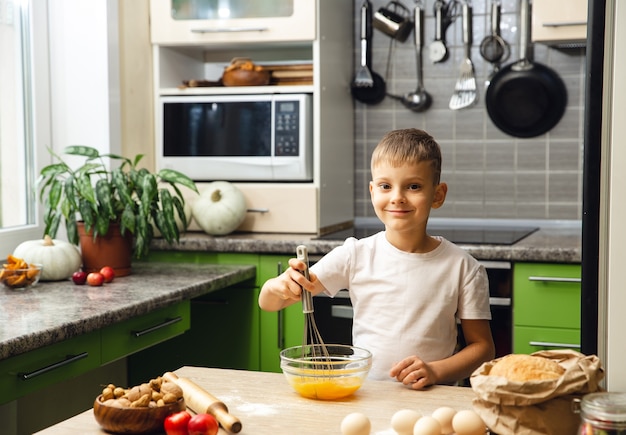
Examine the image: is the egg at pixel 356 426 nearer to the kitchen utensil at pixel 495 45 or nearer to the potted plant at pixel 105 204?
the potted plant at pixel 105 204

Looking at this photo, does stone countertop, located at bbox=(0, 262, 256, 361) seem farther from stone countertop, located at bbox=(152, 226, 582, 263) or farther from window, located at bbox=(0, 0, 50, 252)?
window, located at bbox=(0, 0, 50, 252)

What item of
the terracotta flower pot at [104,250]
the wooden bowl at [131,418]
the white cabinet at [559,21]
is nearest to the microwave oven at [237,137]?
the terracotta flower pot at [104,250]

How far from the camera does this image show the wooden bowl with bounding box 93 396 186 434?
1.11 m

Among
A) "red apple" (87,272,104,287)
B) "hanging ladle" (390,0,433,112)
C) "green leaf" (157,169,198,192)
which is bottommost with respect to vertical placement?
"red apple" (87,272,104,287)

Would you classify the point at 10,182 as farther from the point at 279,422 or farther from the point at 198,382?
the point at 279,422

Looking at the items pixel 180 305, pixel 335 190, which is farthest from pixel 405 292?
pixel 335 190

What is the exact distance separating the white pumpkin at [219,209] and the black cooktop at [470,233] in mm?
311

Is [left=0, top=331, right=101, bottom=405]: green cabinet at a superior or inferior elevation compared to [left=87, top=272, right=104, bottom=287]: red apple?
inferior

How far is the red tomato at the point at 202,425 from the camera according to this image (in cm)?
107

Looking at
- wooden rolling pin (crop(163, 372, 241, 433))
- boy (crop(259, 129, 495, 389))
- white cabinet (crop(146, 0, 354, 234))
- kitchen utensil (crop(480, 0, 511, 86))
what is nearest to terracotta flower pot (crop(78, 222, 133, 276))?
white cabinet (crop(146, 0, 354, 234))

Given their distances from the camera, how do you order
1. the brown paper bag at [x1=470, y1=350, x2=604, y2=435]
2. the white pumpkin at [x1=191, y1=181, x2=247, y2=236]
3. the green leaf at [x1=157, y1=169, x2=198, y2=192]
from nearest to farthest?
1. the brown paper bag at [x1=470, y1=350, x2=604, y2=435]
2. the green leaf at [x1=157, y1=169, x2=198, y2=192]
3. the white pumpkin at [x1=191, y1=181, x2=247, y2=236]

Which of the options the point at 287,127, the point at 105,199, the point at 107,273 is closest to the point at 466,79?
the point at 287,127

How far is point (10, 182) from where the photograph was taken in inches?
111

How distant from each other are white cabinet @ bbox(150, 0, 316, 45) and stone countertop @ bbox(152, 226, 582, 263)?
721 mm
